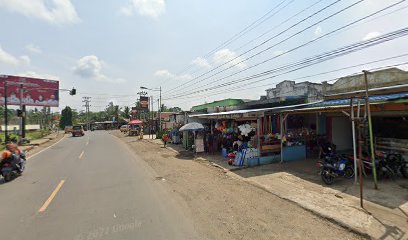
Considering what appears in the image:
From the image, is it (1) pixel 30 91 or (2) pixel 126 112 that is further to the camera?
(2) pixel 126 112

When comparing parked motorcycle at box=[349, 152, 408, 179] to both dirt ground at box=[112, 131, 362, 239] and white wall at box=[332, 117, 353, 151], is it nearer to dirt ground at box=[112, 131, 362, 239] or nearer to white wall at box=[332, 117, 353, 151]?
dirt ground at box=[112, 131, 362, 239]

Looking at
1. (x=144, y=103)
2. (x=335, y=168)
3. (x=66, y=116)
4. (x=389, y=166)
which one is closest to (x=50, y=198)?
(x=335, y=168)

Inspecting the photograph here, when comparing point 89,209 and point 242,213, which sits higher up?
point 89,209

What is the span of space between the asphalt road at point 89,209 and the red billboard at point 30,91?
3339cm

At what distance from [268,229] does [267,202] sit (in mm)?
1893

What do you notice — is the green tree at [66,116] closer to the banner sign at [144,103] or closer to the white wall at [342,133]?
the banner sign at [144,103]

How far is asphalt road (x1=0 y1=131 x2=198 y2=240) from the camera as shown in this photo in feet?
16.5

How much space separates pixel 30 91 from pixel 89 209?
144ft

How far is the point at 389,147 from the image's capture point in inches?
476

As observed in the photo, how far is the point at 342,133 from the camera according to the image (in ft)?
52.2

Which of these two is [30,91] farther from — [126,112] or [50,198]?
[126,112]

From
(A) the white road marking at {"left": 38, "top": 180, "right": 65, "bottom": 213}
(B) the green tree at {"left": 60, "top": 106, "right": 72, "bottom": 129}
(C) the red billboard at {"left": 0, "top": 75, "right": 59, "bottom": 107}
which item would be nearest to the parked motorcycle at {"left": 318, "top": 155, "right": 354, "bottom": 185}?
(A) the white road marking at {"left": 38, "top": 180, "right": 65, "bottom": 213}

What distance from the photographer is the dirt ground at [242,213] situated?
512 cm

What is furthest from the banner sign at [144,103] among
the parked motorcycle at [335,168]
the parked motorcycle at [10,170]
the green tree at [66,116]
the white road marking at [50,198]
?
the parked motorcycle at [335,168]
